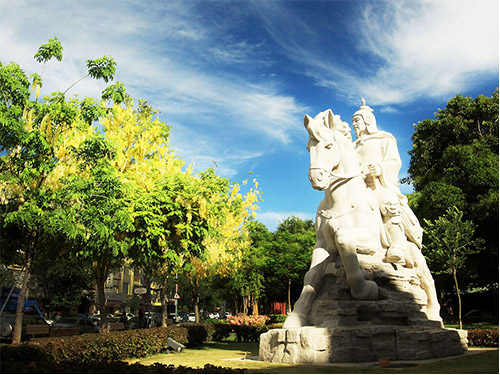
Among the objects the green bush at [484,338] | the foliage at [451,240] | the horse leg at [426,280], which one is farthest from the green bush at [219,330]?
the horse leg at [426,280]

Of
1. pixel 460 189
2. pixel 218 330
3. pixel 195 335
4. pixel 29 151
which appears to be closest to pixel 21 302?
pixel 29 151

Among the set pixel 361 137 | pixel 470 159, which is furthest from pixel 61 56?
pixel 470 159

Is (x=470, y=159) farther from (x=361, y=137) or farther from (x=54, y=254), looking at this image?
(x=54, y=254)

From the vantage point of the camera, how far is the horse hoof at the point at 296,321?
8.87 m

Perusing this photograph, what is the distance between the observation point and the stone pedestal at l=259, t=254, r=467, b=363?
8.02m

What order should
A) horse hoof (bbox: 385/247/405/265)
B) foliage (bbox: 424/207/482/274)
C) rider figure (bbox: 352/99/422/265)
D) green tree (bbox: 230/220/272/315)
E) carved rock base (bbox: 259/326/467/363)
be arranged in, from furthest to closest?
green tree (bbox: 230/220/272/315) → foliage (bbox: 424/207/482/274) → rider figure (bbox: 352/99/422/265) → horse hoof (bbox: 385/247/405/265) → carved rock base (bbox: 259/326/467/363)

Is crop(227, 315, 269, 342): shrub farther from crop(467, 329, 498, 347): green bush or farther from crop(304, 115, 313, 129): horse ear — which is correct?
crop(304, 115, 313, 129): horse ear

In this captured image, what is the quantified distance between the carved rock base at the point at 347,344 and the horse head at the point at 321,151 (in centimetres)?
287

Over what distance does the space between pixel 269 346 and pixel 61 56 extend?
941cm

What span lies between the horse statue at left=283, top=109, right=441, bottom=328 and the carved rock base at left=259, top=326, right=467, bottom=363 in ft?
2.03

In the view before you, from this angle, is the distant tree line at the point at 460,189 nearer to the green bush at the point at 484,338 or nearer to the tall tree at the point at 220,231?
the green bush at the point at 484,338

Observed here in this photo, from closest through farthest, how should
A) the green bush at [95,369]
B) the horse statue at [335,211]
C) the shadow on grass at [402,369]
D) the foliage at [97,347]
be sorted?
the green bush at [95,369] → the shadow on grass at [402,369] → the foliage at [97,347] → the horse statue at [335,211]

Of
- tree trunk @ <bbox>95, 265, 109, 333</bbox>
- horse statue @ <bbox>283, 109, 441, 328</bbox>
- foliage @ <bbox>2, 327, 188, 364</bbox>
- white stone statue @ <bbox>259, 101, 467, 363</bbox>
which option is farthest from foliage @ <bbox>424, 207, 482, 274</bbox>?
tree trunk @ <bbox>95, 265, 109, 333</bbox>

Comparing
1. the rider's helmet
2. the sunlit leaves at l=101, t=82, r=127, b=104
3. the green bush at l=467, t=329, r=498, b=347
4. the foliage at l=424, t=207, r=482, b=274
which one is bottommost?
the green bush at l=467, t=329, r=498, b=347
